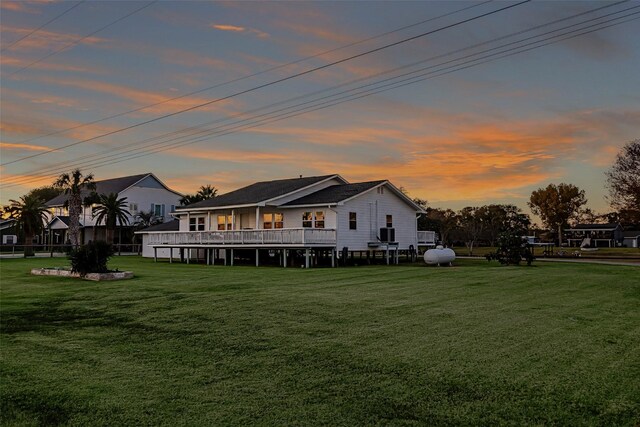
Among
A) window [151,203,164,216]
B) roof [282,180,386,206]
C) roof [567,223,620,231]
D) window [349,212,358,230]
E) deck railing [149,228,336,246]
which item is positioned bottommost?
deck railing [149,228,336,246]

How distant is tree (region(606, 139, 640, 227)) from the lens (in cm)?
4678

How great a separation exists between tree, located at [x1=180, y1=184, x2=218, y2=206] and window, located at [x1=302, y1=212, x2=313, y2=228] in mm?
30411


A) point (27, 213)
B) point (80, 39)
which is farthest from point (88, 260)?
point (27, 213)

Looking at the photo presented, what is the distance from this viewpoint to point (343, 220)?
2902 cm

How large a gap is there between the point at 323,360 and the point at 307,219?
2365cm

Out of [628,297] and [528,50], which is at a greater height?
[528,50]

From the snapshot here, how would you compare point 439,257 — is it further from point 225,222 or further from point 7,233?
point 7,233

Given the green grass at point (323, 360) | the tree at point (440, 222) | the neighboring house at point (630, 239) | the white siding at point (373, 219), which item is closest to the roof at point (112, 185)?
the tree at point (440, 222)

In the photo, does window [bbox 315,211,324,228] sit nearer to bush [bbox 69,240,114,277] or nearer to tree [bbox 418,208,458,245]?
bush [bbox 69,240,114,277]

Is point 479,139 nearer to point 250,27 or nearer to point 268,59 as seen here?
point 268,59

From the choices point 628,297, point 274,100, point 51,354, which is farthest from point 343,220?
point 51,354

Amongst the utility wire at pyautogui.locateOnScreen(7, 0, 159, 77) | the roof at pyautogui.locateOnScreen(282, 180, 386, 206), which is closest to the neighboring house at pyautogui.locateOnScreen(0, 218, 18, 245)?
the utility wire at pyautogui.locateOnScreen(7, 0, 159, 77)

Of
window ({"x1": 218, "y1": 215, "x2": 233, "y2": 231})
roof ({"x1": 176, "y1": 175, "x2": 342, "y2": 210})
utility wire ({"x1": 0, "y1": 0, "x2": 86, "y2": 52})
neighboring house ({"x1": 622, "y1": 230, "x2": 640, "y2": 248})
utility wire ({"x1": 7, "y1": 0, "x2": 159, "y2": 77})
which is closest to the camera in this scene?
utility wire ({"x1": 0, "y1": 0, "x2": 86, "y2": 52})

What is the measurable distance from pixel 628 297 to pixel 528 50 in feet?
33.8
